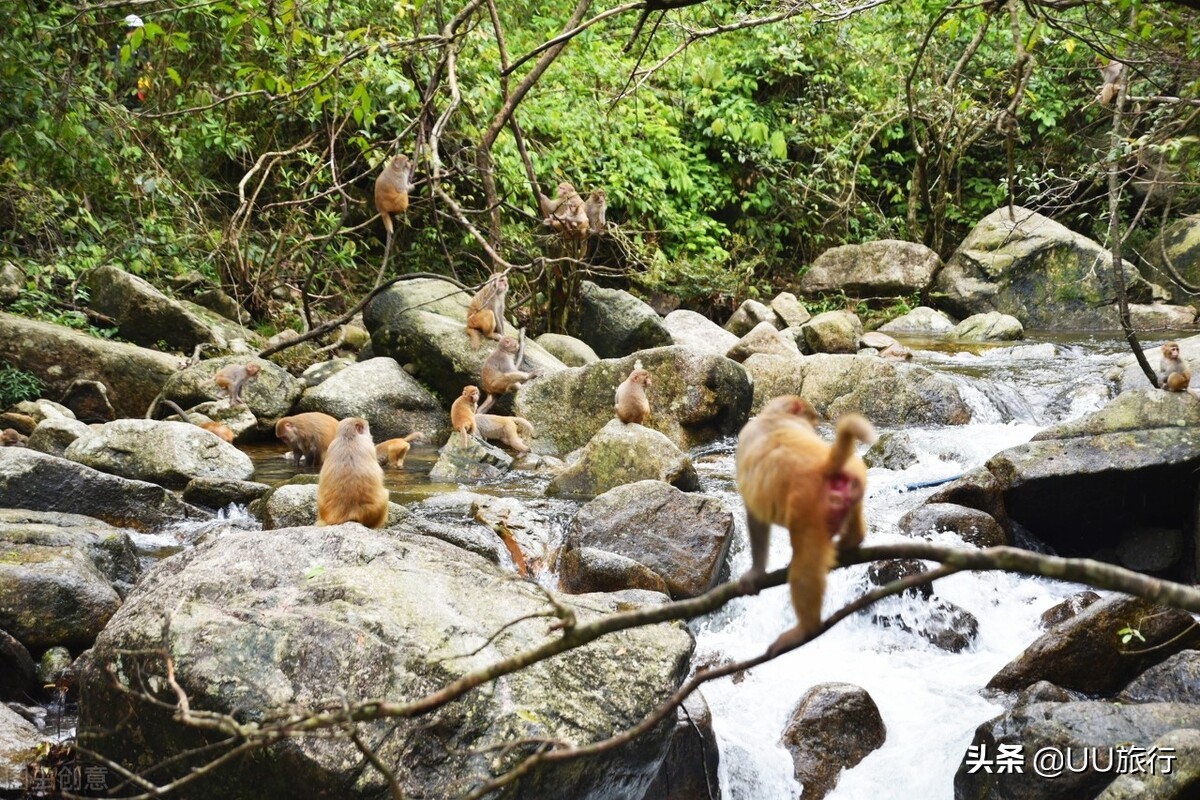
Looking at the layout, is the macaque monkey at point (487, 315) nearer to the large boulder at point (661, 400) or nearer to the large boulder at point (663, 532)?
the large boulder at point (661, 400)

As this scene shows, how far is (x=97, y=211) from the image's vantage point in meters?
14.4

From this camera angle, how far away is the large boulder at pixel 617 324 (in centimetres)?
1498

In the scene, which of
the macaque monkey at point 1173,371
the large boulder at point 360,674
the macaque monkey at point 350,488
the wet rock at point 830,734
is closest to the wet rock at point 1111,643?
the wet rock at point 830,734

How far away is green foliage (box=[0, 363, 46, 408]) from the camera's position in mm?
11672

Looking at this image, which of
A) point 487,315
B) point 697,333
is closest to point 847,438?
point 487,315

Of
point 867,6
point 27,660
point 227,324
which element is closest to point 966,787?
point 867,6

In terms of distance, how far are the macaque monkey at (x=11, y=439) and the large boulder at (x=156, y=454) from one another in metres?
0.68

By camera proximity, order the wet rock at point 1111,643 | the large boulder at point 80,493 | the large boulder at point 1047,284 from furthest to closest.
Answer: the large boulder at point 1047,284 < the large boulder at point 80,493 < the wet rock at point 1111,643

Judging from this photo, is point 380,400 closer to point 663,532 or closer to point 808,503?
point 663,532

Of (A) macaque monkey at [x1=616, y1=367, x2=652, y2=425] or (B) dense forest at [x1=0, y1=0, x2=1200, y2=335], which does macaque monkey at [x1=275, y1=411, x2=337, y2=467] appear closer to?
(B) dense forest at [x1=0, y1=0, x2=1200, y2=335]

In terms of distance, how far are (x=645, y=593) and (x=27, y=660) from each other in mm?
3624

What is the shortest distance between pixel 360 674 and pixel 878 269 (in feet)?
56.9

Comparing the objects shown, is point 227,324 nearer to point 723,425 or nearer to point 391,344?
point 391,344

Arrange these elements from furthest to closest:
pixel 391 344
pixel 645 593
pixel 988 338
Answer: pixel 988 338, pixel 391 344, pixel 645 593
